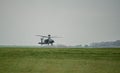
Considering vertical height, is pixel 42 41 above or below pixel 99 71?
above

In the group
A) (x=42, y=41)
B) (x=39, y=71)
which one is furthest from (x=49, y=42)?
(x=39, y=71)

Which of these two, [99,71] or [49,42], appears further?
[49,42]

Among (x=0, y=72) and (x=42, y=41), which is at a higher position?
(x=42, y=41)

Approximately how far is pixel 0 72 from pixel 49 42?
69.5 meters

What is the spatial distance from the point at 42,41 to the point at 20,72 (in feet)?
258

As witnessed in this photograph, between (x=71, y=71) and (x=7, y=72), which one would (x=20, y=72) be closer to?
(x=7, y=72)

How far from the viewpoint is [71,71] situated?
15148 millimetres

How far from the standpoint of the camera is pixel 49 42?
275 feet

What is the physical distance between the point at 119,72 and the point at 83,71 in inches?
86.9

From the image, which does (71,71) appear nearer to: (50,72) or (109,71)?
(50,72)

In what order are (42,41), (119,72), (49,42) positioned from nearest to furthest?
1. (119,72)
2. (49,42)
3. (42,41)

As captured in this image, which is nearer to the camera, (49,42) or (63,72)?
(63,72)

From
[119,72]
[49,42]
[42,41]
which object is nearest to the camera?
[119,72]

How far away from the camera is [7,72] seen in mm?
14500
